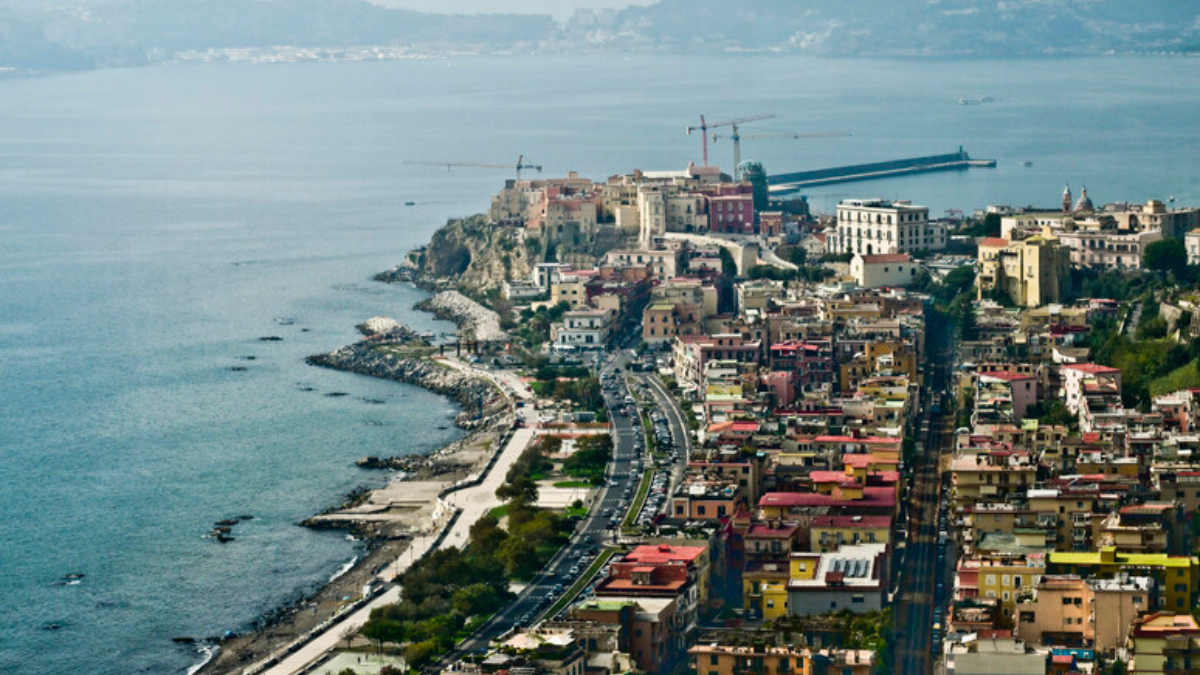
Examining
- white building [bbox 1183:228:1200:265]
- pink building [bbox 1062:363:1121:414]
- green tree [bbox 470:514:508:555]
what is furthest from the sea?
white building [bbox 1183:228:1200:265]

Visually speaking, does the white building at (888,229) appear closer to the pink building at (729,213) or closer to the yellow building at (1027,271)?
the yellow building at (1027,271)

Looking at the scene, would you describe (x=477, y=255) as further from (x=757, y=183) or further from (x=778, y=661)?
(x=778, y=661)

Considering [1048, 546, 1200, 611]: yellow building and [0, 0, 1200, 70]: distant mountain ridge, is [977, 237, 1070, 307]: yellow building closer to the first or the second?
[1048, 546, 1200, 611]: yellow building

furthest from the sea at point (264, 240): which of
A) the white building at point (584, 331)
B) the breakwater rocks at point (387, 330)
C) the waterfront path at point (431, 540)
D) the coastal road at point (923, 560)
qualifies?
the coastal road at point (923, 560)

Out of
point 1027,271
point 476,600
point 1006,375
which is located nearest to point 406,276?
point 1027,271

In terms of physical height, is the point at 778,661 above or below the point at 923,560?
above

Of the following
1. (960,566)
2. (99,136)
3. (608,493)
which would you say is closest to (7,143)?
(99,136)
